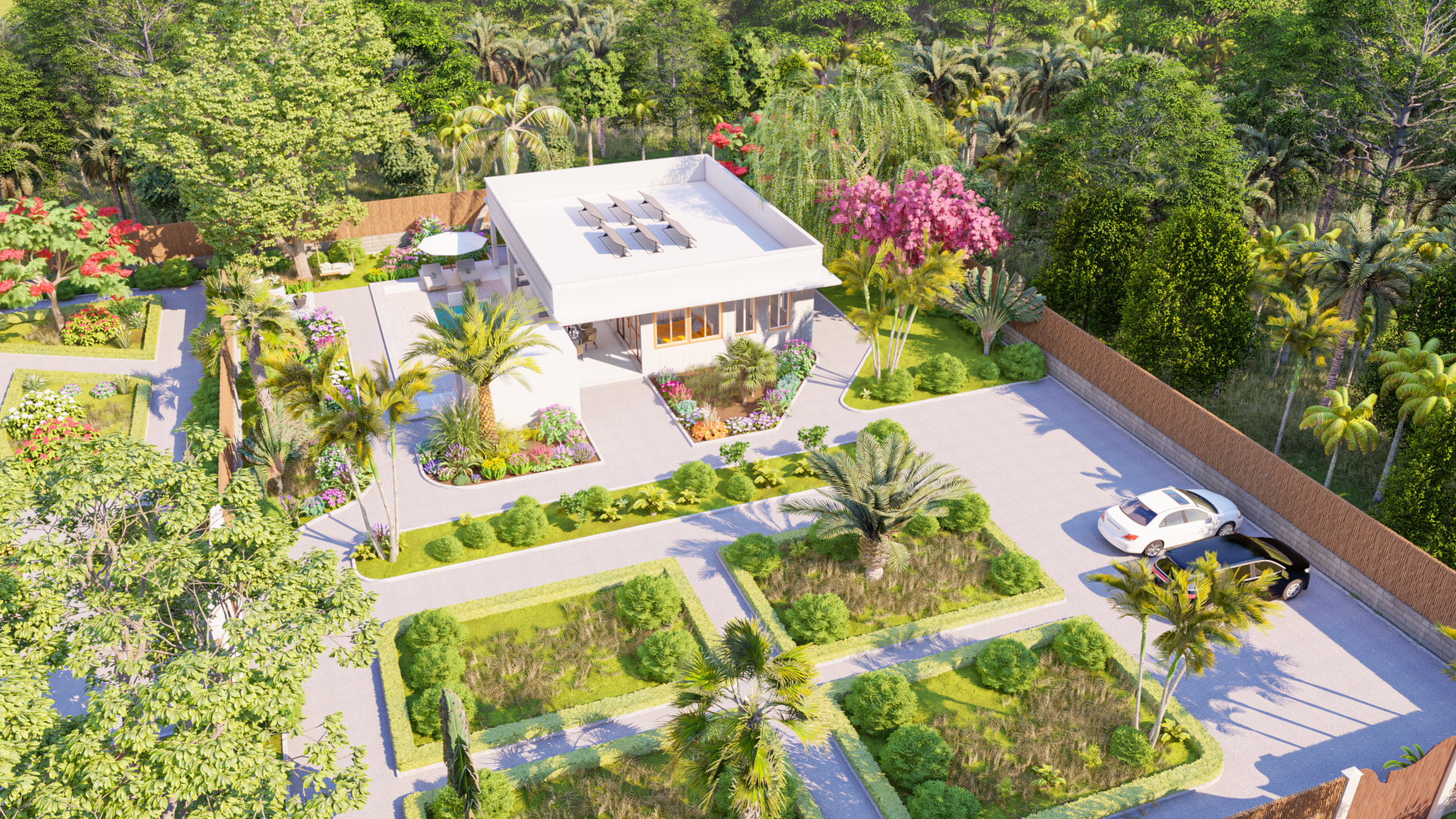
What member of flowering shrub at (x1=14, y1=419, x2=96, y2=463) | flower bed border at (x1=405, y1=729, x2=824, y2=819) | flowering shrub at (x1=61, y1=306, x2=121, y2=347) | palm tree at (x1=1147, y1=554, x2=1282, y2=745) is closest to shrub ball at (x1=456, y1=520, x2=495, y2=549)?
flower bed border at (x1=405, y1=729, x2=824, y2=819)

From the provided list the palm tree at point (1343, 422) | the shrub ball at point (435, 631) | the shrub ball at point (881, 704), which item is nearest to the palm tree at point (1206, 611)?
the shrub ball at point (881, 704)

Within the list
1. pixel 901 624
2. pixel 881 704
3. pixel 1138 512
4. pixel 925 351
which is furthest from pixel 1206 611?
pixel 925 351

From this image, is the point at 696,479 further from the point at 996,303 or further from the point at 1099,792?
the point at 996,303

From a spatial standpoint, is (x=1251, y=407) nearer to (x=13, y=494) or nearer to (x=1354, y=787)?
(x=1354, y=787)

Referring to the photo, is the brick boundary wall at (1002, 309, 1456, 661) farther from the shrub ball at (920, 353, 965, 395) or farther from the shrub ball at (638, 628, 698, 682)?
the shrub ball at (638, 628, 698, 682)

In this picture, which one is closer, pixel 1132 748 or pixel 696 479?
pixel 1132 748
